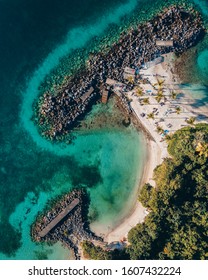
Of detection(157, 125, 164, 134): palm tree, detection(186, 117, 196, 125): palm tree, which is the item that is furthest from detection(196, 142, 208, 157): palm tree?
detection(157, 125, 164, 134): palm tree

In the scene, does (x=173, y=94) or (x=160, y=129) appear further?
(x=160, y=129)

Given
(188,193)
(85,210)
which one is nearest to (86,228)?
(85,210)

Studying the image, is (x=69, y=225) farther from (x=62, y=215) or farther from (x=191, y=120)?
(x=191, y=120)

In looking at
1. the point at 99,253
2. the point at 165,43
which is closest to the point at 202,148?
the point at 165,43

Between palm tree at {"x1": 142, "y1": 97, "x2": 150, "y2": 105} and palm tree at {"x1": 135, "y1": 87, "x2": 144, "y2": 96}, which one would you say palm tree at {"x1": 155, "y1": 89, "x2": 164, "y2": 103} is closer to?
palm tree at {"x1": 142, "y1": 97, "x2": 150, "y2": 105}

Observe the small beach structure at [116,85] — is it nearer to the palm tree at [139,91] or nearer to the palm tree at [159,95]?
the palm tree at [139,91]
